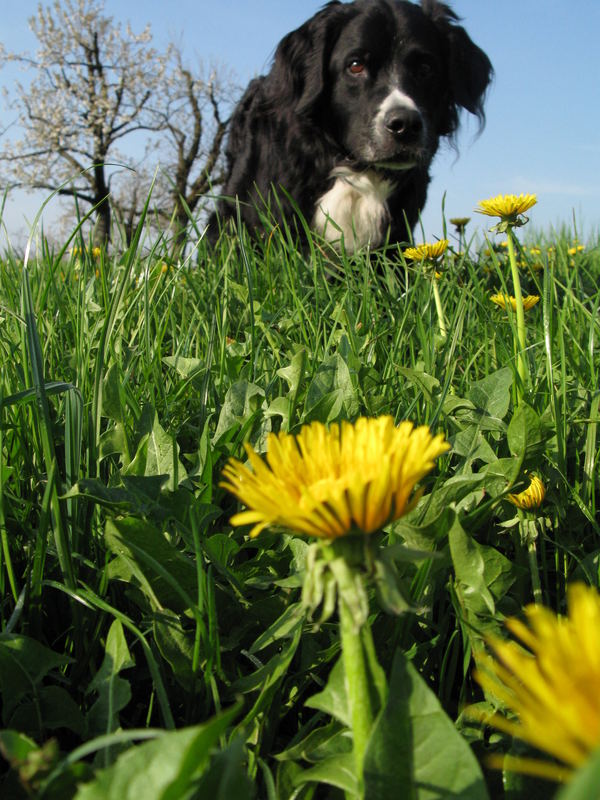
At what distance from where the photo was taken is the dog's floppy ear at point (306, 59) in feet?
9.21

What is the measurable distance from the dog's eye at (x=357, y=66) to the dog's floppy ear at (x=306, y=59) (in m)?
0.12

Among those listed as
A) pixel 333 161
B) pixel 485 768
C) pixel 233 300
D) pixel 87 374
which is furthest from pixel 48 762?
pixel 333 161

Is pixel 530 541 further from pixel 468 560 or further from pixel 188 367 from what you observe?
pixel 188 367

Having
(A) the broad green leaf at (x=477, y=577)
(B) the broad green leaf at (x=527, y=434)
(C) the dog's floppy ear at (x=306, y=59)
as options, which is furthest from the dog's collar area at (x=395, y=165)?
(A) the broad green leaf at (x=477, y=577)

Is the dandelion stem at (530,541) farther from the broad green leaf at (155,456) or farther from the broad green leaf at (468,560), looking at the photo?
the broad green leaf at (155,456)

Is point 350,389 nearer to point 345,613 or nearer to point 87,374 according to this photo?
point 87,374

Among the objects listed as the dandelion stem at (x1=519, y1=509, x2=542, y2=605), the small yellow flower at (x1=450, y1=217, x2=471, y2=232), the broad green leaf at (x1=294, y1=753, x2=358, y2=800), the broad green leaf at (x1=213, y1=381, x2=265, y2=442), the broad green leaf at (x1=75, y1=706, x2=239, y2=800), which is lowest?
the broad green leaf at (x1=294, y1=753, x2=358, y2=800)

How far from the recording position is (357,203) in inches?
114

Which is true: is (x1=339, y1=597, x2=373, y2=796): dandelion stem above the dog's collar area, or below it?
below

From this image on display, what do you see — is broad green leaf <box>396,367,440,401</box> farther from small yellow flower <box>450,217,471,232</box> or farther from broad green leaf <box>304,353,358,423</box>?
small yellow flower <box>450,217,471,232</box>

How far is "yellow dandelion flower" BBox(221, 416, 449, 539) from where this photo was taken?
0.26 m

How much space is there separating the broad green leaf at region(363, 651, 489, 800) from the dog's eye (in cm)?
285

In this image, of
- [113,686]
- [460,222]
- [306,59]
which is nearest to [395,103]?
[306,59]

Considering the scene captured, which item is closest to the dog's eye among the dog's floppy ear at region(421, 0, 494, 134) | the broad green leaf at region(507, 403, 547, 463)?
the dog's floppy ear at region(421, 0, 494, 134)
